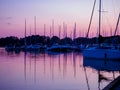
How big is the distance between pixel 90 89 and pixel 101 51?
24608 mm

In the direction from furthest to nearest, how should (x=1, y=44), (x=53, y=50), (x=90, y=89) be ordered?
(x=1, y=44) → (x=53, y=50) → (x=90, y=89)

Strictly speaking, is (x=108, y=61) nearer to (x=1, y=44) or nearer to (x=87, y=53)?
(x=87, y=53)

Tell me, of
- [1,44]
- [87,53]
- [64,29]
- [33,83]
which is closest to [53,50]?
[64,29]

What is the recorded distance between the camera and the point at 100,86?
17656 mm

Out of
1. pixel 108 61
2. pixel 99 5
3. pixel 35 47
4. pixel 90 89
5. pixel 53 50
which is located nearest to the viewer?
pixel 90 89

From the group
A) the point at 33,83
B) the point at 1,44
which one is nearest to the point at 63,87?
the point at 33,83

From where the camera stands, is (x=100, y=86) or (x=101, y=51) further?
(x=101, y=51)

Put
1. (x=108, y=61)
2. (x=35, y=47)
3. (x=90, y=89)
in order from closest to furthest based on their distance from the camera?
(x=90, y=89), (x=108, y=61), (x=35, y=47)

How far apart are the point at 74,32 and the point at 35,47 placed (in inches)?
726

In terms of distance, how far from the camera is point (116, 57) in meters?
40.2

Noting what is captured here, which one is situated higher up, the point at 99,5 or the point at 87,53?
the point at 99,5

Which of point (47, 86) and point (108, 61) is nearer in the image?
point (47, 86)

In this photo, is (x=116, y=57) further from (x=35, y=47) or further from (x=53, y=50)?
(x=35, y=47)

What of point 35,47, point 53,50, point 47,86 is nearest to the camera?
point 47,86
